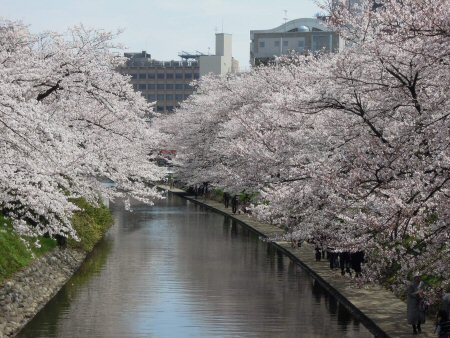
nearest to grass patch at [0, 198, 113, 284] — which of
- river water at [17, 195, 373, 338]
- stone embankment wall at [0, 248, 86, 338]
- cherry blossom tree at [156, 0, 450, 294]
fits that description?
stone embankment wall at [0, 248, 86, 338]

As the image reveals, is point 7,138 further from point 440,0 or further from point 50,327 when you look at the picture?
point 440,0

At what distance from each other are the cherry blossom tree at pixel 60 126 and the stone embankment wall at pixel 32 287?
164 cm

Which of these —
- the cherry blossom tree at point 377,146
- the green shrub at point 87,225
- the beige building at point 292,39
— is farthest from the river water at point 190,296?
the beige building at point 292,39

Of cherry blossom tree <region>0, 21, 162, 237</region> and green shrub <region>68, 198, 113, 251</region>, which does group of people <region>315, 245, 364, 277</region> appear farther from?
green shrub <region>68, 198, 113, 251</region>

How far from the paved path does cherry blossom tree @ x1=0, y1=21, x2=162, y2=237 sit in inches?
325

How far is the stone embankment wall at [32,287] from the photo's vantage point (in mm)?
23680

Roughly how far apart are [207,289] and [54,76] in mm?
9328

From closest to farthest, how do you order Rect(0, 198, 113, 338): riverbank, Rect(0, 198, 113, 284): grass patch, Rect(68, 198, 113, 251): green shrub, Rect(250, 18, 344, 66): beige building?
Rect(0, 198, 113, 338): riverbank
Rect(0, 198, 113, 284): grass patch
Rect(68, 198, 113, 251): green shrub
Rect(250, 18, 344, 66): beige building

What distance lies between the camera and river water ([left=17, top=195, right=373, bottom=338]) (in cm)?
2377

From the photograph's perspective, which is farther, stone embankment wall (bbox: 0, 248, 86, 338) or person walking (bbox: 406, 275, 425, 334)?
stone embankment wall (bbox: 0, 248, 86, 338)

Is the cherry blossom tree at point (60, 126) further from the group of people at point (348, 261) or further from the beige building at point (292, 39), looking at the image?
the beige building at point (292, 39)

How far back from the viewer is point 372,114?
25875 millimetres

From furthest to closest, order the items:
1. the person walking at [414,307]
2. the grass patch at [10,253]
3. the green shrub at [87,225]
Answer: the green shrub at [87,225] → the grass patch at [10,253] → the person walking at [414,307]

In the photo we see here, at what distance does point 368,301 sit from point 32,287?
35.4 ft
